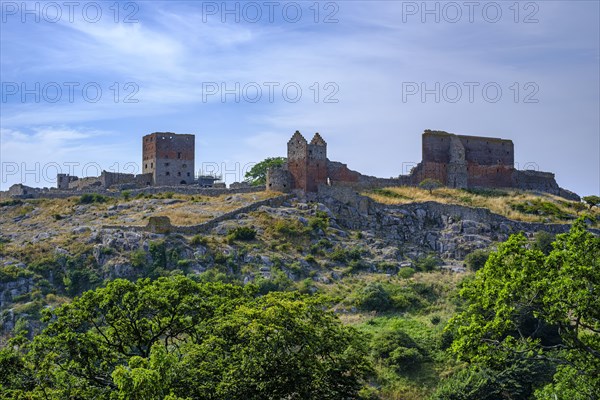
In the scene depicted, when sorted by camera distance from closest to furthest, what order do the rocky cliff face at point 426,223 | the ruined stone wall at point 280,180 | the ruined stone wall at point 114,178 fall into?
the rocky cliff face at point 426,223, the ruined stone wall at point 280,180, the ruined stone wall at point 114,178

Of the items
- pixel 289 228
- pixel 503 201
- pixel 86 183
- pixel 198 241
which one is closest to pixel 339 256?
pixel 289 228

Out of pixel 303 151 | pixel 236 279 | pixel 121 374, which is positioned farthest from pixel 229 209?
pixel 121 374

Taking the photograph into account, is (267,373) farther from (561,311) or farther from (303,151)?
(303,151)

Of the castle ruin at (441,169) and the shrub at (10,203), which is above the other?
the castle ruin at (441,169)

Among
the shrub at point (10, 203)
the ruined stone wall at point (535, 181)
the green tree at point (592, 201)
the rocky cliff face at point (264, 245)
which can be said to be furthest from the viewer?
the ruined stone wall at point (535, 181)

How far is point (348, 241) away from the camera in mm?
62219

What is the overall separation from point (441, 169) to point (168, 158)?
25718 mm

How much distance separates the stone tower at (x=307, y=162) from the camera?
219 ft

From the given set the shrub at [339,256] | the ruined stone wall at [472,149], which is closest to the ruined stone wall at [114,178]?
the shrub at [339,256]

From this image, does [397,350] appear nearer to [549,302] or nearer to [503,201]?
[549,302]

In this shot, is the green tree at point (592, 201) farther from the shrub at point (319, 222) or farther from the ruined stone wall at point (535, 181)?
the shrub at point (319, 222)

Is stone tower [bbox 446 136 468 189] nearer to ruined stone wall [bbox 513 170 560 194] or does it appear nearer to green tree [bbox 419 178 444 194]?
green tree [bbox 419 178 444 194]

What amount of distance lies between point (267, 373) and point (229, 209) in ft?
120

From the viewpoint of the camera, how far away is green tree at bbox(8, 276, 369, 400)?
95.1 feet
